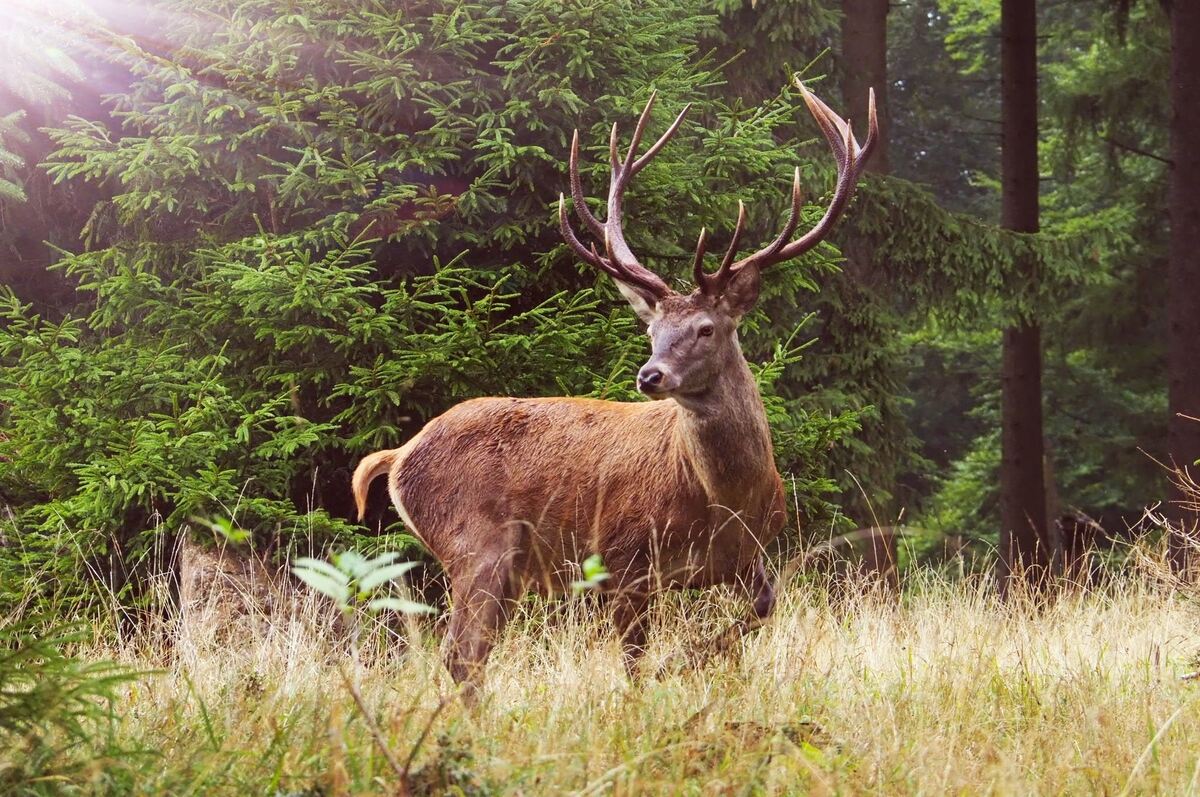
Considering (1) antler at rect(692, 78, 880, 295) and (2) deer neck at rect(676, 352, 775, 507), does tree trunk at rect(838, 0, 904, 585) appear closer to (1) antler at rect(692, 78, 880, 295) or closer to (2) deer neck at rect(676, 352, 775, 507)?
(1) antler at rect(692, 78, 880, 295)

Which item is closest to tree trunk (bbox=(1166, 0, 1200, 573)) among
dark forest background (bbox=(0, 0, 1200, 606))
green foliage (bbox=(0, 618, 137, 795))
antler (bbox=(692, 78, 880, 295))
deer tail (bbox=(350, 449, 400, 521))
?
dark forest background (bbox=(0, 0, 1200, 606))

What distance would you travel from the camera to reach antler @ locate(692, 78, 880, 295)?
5.00 meters

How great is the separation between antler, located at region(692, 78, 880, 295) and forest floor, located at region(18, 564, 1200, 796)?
1.33 meters

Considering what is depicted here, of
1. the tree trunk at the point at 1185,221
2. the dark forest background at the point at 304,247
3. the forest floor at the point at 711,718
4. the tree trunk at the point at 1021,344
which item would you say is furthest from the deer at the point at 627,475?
the tree trunk at the point at 1021,344

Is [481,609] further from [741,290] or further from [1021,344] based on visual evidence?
[1021,344]

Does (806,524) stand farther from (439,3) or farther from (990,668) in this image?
(439,3)

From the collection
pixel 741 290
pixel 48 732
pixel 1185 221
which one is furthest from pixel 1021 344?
pixel 48 732

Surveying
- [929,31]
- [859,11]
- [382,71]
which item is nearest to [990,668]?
[382,71]

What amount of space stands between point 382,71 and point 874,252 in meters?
5.36

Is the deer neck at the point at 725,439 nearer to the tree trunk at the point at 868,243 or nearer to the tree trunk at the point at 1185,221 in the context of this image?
the tree trunk at the point at 868,243

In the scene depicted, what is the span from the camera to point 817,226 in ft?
18.0

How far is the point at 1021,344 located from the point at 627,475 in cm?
859

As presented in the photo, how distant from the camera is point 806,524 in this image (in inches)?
283

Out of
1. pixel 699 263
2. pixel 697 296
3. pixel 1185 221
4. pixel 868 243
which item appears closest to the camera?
pixel 699 263
